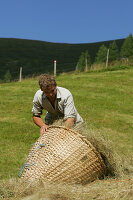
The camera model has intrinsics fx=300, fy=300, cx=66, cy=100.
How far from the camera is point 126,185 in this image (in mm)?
3414

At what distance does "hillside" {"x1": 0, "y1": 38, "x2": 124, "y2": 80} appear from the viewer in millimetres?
65438

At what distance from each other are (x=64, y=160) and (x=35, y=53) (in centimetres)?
7477

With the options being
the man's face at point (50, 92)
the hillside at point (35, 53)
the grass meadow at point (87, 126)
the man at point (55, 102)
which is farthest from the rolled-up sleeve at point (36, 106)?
the hillside at point (35, 53)

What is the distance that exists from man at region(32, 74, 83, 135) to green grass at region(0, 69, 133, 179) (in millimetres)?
408

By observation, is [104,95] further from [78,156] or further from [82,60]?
[82,60]

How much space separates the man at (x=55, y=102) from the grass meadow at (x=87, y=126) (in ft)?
1.14

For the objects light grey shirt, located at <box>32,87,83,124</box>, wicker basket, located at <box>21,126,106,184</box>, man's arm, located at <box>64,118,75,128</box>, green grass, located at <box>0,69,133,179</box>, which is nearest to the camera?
wicker basket, located at <box>21,126,106,184</box>

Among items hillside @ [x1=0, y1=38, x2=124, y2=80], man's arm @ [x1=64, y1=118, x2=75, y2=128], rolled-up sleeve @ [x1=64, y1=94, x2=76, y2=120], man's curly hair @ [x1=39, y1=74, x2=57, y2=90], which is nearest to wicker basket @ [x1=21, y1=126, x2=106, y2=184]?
man's arm @ [x1=64, y1=118, x2=75, y2=128]

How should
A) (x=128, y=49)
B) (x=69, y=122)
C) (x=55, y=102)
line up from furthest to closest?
1. (x=128, y=49)
2. (x=55, y=102)
3. (x=69, y=122)

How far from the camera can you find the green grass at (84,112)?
5.92 meters

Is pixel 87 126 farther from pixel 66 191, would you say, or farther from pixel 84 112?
pixel 84 112

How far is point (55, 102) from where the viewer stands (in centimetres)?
412

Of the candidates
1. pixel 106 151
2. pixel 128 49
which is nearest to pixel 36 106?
pixel 106 151

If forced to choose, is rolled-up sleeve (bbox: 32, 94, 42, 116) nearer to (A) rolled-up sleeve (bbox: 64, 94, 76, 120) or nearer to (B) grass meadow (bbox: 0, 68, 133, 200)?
(A) rolled-up sleeve (bbox: 64, 94, 76, 120)
